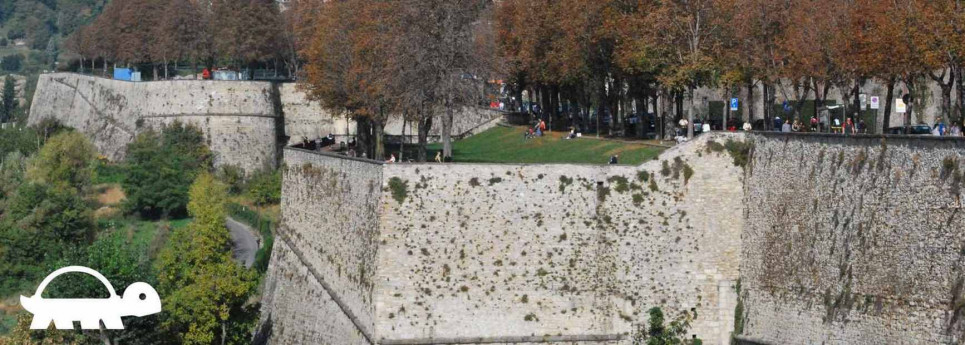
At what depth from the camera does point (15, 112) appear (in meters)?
180

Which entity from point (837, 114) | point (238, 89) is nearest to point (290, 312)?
point (837, 114)

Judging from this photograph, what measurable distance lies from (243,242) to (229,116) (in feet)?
54.2

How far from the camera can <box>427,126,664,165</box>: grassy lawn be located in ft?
192

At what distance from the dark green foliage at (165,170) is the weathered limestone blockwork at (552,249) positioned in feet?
168

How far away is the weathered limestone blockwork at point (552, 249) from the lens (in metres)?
49.5

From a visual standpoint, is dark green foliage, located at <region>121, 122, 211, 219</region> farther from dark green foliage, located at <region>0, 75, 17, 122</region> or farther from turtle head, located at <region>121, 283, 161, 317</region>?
dark green foliage, located at <region>0, 75, 17, 122</region>

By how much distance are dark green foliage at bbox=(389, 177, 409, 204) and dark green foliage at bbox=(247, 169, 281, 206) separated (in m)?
47.0

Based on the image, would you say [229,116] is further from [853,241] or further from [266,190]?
[853,241]

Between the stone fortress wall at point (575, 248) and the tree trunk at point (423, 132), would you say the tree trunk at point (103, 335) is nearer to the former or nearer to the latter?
the stone fortress wall at point (575, 248)

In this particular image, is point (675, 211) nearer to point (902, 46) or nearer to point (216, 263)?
point (902, 46)

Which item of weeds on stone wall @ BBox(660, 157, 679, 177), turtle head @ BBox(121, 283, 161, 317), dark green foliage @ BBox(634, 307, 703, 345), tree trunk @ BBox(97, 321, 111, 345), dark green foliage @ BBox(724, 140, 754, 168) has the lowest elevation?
tree trunk @ BBox(97, 321, 111, 345)

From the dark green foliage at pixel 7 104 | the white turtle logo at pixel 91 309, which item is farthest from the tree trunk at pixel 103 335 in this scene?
the dark green foliage at pixel 7 104

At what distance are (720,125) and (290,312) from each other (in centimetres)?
2478

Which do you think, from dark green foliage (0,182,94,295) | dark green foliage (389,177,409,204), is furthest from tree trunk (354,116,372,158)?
dark green foliage (389,177,409,204)
